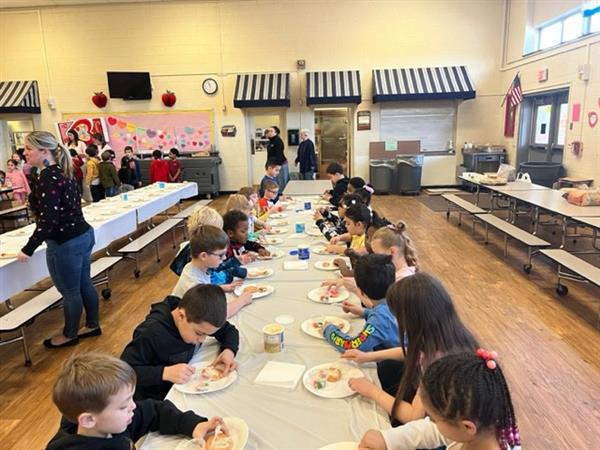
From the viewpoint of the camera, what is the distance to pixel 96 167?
26.3ft

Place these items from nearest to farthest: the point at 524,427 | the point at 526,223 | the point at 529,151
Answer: the point at 524,427, the point at 526,223, the point at 529,151

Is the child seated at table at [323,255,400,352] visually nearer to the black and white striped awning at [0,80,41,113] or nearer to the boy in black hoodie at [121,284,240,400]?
the boy in black hoodie at [121,284,240,400]

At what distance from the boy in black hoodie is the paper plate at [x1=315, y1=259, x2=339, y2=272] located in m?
1.24

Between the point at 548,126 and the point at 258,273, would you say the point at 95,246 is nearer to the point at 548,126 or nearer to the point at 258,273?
the point at 258,273

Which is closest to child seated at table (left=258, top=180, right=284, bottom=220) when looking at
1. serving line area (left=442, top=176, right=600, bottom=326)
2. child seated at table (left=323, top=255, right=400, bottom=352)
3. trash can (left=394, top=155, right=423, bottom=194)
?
serving line area (left=442, top=176, right=600, bottom=326)

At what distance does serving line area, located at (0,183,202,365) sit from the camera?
328 cm

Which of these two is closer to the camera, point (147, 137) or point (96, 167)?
point (96, 167)

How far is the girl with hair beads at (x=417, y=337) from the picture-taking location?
1.48 metres

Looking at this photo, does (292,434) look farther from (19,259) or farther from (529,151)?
(529,151)

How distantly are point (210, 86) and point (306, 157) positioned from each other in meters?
3.63

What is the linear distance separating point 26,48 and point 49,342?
10694mm

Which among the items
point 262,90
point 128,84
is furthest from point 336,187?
point 128,84

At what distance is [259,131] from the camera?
1149 centimetres

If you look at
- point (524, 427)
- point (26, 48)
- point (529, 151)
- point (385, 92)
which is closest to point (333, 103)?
point (385, 92)
